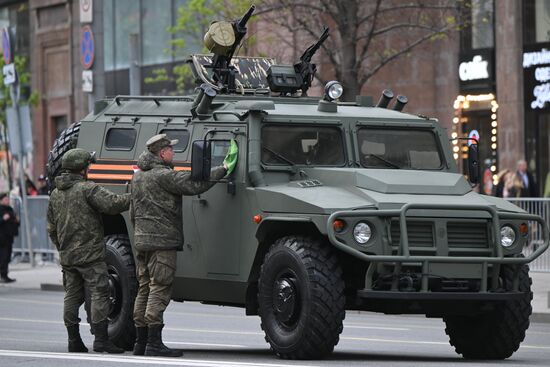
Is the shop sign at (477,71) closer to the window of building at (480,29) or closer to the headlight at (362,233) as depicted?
the window of building at (480,29)

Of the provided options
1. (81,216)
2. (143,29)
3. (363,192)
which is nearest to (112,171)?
(81,216)

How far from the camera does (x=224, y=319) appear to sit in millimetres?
20453

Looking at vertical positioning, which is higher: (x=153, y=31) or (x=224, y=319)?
(x=153, y=31)

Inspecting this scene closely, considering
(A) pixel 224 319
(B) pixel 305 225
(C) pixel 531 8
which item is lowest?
(A) pixel 224 319

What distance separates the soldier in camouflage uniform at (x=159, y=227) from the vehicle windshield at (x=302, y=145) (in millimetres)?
691

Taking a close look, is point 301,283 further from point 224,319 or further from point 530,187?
point 530,187

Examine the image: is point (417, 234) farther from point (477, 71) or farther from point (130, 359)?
point (477, 71)

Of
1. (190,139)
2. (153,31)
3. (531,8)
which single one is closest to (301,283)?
(190,139)

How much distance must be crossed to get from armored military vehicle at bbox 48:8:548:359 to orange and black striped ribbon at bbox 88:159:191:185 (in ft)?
0.04

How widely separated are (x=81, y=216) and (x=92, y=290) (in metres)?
0.65

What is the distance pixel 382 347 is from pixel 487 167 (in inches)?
768

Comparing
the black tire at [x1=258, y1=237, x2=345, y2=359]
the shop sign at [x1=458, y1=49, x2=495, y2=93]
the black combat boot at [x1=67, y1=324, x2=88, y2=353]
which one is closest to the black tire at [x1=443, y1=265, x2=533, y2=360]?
the black tire at [x1=258, y1=237, x2=345, y2=359]

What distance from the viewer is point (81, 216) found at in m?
14.1

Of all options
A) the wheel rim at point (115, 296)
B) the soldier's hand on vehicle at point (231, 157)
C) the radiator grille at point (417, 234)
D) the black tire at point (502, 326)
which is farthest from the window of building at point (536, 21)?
the radiator grille at point (417, 234)
